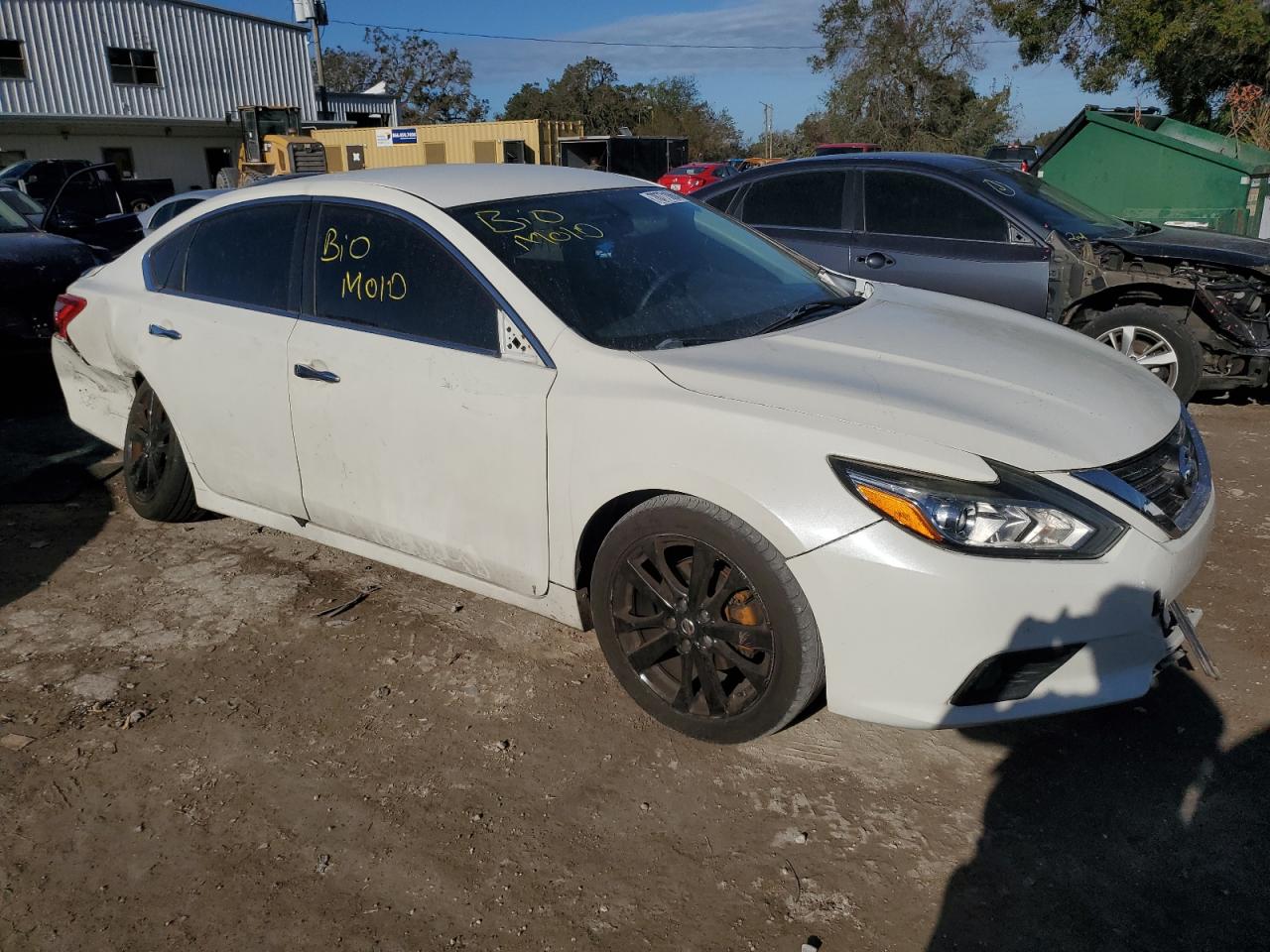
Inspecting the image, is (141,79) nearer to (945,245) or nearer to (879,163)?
(879,163)

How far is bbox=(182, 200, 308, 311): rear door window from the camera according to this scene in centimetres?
375

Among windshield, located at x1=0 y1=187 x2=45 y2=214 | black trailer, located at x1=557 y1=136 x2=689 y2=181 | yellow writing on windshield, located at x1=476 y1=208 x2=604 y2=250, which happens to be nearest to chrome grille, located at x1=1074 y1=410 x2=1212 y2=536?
yellow writing on windshield, located at x1=476 y1=208 x2=604 y2=250

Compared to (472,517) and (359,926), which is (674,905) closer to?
(359,926)

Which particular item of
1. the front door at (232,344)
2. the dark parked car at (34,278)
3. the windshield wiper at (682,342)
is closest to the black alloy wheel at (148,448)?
the front door at (232,344)

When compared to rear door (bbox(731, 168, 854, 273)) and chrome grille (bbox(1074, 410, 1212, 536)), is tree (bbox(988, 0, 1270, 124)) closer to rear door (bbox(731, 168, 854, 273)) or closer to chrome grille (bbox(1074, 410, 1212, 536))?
rear door (bbox(731, 168, 854, 273))

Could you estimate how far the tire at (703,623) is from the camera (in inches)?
103

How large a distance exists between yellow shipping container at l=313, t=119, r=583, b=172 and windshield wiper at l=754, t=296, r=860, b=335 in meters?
28.4

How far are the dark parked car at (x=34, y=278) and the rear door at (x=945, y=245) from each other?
18.2 feet

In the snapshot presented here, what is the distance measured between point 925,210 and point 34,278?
6082mm

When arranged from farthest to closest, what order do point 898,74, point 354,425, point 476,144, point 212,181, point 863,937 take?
point 898,74
point 212,181
point 476,144
point 354,425
point 863,937

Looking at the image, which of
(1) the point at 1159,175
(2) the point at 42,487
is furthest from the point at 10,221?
(1) the point at 1159,175

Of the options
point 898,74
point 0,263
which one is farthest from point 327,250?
point 898,74

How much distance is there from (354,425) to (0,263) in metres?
4.96

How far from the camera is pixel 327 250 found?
3619 mm
